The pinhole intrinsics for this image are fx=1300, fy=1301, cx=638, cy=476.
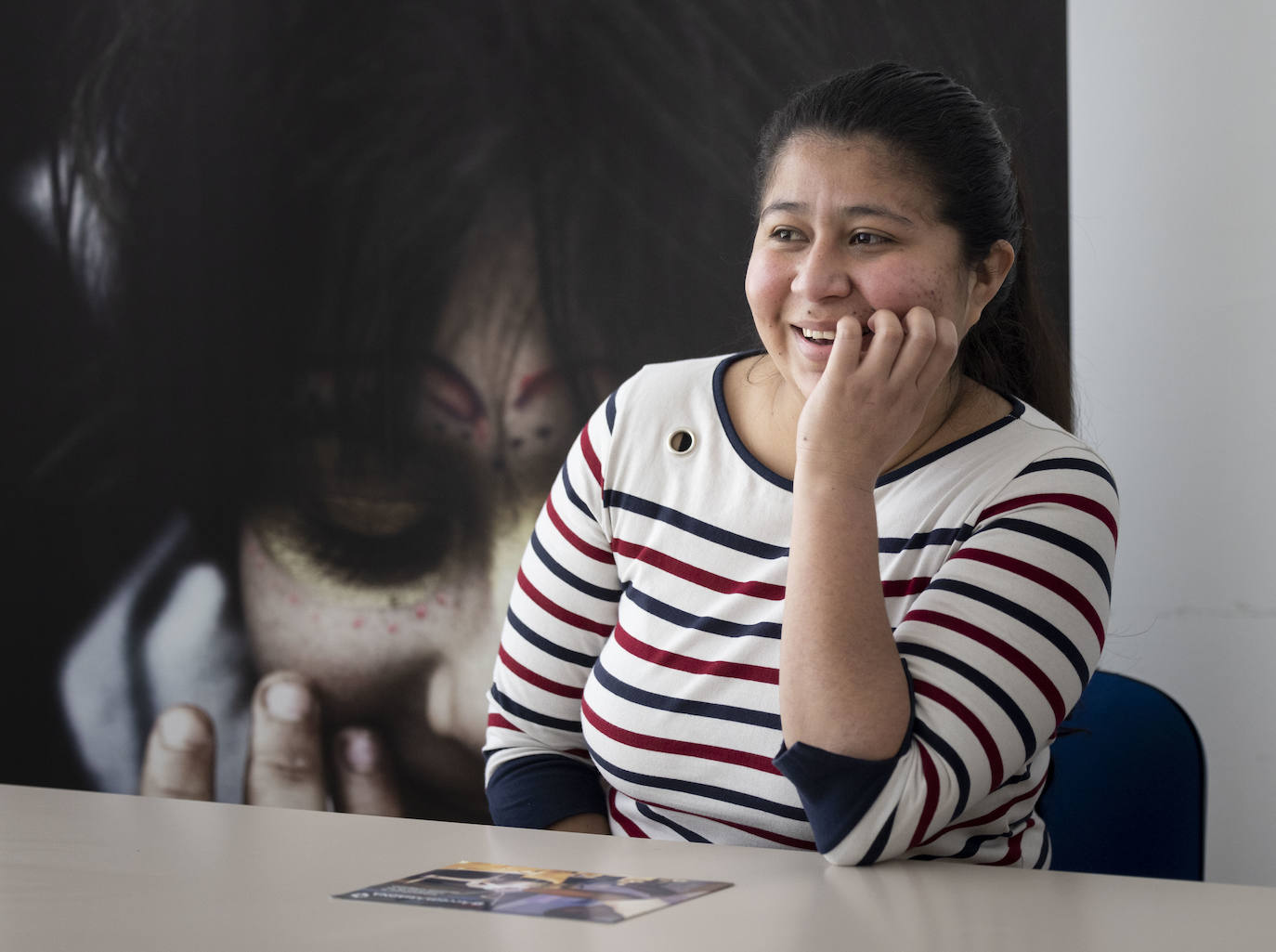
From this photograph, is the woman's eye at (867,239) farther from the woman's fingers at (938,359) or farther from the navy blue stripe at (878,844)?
the navy blue stripe at (878,844)

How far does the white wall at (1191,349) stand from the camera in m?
1.80

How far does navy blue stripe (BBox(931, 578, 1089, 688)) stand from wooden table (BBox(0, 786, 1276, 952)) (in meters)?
0.24

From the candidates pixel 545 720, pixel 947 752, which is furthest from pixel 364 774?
pixel 947 752

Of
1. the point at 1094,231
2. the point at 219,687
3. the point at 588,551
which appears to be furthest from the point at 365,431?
the point at 1094,231

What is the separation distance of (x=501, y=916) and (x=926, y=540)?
2.17ft

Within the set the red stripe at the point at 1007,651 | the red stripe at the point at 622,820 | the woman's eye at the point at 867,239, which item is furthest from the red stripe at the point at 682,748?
the woman's eye at the point at 867,239

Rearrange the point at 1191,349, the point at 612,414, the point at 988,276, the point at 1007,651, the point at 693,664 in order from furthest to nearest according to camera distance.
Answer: the point at 1191,349 < the point at 612,414 < the point at 988,276 < the point at 693,664 < the point at 1007,651

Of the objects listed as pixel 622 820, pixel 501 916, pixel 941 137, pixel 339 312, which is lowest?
pixel 501 916

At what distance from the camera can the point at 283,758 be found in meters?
2.43

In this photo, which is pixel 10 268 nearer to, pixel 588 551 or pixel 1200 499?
pixel 588 551

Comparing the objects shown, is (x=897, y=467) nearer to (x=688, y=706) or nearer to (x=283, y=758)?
(x=688, y=706)

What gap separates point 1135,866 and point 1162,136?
1.04 meters

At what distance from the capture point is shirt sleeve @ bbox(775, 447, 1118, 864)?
1056mm

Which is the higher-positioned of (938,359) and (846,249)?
(846,249)
